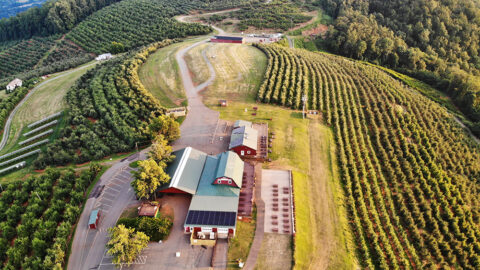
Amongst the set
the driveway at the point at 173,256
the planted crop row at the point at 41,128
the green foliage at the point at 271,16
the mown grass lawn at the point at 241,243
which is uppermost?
the green foliage at the point at 271,16

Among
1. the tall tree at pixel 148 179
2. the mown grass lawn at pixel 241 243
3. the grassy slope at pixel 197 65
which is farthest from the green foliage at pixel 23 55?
the mown grass lawn at pixel 241 243

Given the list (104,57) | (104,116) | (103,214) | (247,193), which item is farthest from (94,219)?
(104,57)

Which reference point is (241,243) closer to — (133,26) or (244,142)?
(244,142)

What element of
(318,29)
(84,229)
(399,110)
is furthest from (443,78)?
(84,229)

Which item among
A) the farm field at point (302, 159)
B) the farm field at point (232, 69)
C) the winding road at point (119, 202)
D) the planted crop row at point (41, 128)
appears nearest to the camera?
the winding road at point (119, 202)

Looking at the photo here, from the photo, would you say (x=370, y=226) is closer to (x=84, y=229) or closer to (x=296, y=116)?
(x=296, y=116)

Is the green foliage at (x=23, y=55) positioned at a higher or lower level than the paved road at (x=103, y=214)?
lower

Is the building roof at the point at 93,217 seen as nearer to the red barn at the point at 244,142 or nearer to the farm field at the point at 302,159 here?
the farm field at the point at 302,159
